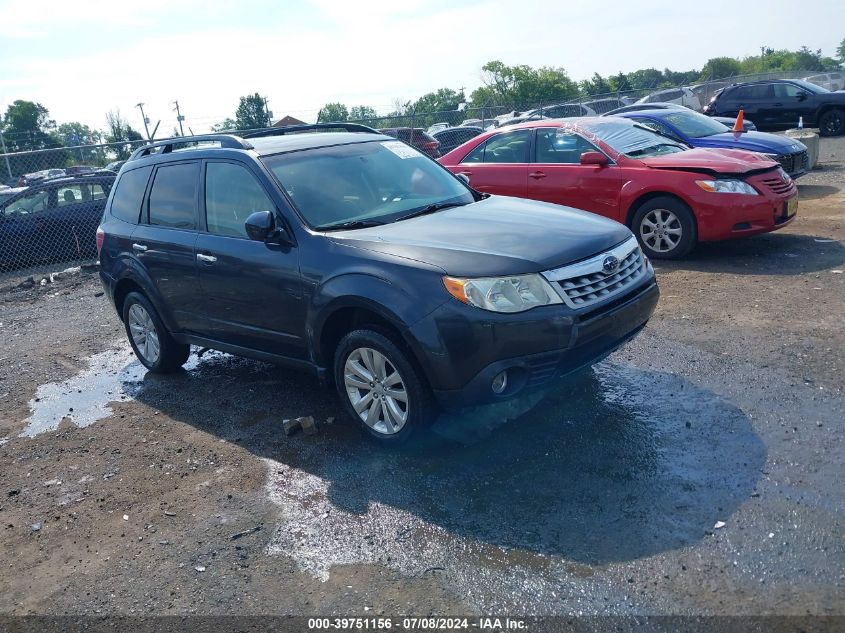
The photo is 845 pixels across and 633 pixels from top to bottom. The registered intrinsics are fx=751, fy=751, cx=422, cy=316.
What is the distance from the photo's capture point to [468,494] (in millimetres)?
4066

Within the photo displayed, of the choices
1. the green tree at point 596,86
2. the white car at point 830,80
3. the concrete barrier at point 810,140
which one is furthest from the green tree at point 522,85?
the concrete barrier at point 810,140

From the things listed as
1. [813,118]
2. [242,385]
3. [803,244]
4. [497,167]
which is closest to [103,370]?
[242,385]

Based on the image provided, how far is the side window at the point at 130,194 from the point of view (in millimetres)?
6395

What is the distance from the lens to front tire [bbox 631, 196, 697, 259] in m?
8.39

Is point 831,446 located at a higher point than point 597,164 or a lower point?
lower

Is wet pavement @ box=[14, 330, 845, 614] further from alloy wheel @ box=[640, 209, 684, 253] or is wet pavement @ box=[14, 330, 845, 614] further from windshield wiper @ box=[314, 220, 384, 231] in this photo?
alloy wheel @ box=[640, 209, 684, 253]

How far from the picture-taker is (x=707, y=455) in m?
4.20

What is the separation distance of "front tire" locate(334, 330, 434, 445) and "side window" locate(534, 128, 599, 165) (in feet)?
17.9

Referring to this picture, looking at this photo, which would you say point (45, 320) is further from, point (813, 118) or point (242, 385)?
point (813, 118)

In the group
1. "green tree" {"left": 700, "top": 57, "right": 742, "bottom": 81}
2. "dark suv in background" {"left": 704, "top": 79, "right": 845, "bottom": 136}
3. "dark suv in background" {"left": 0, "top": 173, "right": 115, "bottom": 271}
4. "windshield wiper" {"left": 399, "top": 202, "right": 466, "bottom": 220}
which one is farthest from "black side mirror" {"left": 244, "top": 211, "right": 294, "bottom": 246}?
"green tree" {"left": 700, "top": 57, "right": 742, "bottom": 81}

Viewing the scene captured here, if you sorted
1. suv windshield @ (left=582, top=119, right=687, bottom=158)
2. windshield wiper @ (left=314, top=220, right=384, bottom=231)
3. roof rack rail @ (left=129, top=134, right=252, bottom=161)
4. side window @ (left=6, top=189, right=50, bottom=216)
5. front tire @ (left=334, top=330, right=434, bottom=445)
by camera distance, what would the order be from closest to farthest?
front tire @ (left=334, top=330, right=434, bottom=445) < windshield wiper @ (left=314, top=220, right=384, bottom=231) < roof rack rail @ (left=129, top=134, right=252, bottom=161) < suv windshield @ (left=582, top=119, right=687, bottom=158) < side window @ (left=6, top=189, right=50, bottom=216)

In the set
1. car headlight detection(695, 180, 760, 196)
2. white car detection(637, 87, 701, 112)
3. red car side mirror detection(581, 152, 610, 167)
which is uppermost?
white car detection(637, 87, 701, 112)

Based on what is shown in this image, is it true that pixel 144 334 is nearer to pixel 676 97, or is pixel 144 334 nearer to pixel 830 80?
pixel 676 97

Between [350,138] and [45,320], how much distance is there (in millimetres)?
5757
